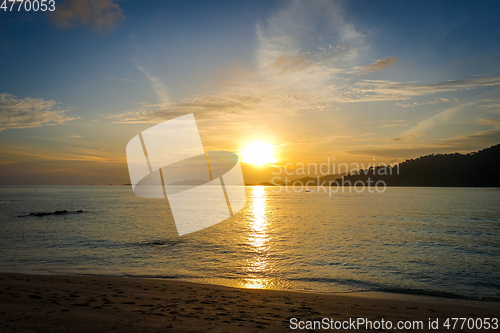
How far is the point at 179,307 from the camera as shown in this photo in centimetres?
944

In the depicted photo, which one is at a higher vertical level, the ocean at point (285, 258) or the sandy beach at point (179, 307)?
the sandy beach at point (179, 307)

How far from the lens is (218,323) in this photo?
805 centimetres

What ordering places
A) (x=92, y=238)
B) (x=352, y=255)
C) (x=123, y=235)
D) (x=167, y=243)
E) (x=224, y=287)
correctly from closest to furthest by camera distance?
→ (x=224, y=287)
(x=352, y=255)
(x=167, y=243)
(x=92, y=238)
(x=123, y=235)

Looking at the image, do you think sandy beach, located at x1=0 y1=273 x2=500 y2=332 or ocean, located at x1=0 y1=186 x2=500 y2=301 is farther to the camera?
ocean, located at x1=0 y1=186 x2=500 y2=301

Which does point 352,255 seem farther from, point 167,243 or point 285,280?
Answer: point 167,243

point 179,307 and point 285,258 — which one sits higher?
point 179,307

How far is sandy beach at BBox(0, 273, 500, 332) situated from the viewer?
7.60 m

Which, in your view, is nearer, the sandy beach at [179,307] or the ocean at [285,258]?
the sandy beach at [179,307]

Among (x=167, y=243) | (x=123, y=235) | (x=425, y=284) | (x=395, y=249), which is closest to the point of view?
(x=425, y=284)

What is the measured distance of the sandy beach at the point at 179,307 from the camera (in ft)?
24.9

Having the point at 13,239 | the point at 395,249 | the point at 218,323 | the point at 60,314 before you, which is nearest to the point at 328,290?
the point at 218,323

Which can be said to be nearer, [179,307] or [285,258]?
[179,307]

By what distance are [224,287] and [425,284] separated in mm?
10954

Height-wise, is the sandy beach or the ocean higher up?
the sandy beach
